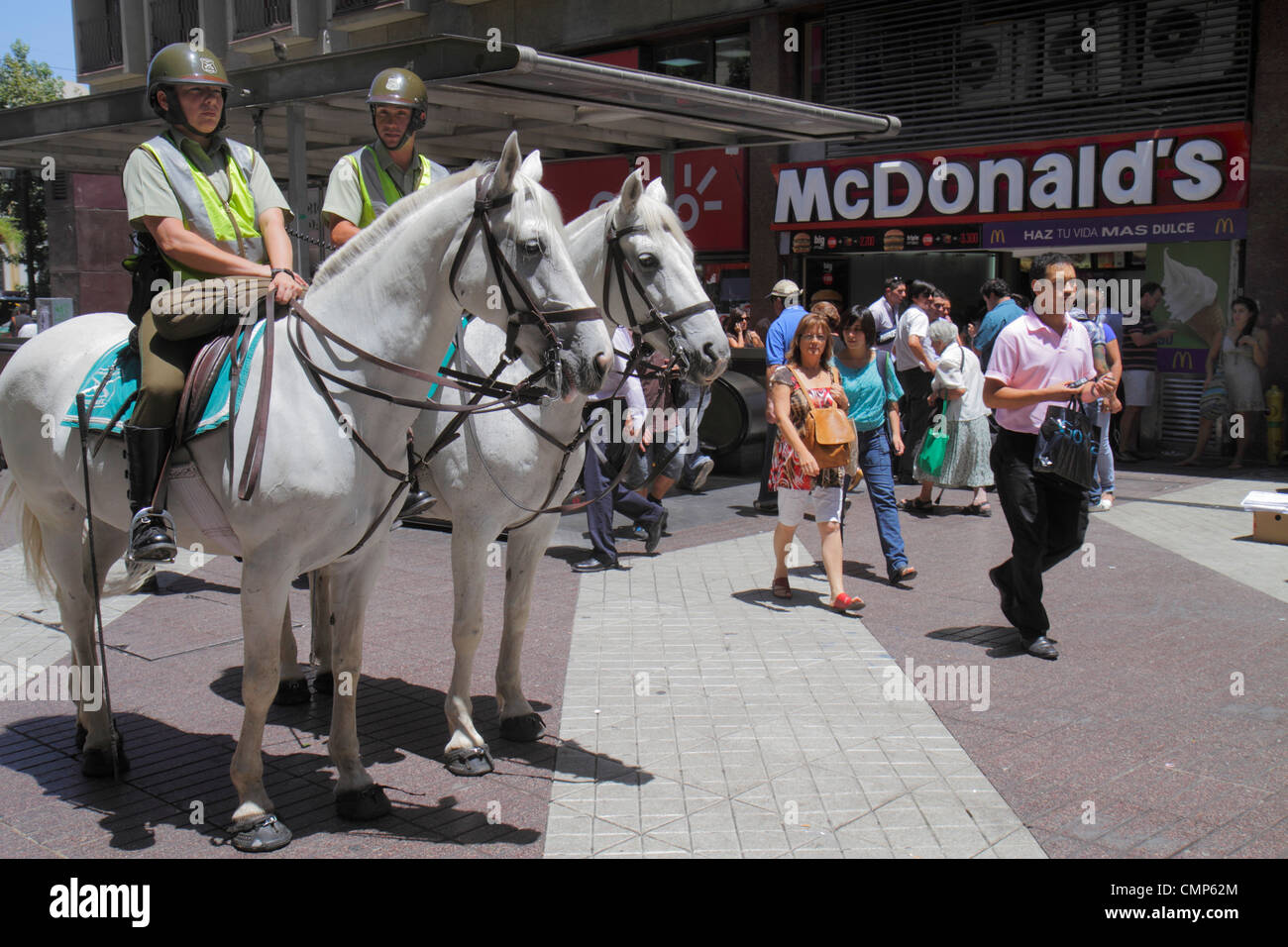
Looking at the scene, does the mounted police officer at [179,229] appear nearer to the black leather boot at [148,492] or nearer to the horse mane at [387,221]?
the black leather boot at [148,492]

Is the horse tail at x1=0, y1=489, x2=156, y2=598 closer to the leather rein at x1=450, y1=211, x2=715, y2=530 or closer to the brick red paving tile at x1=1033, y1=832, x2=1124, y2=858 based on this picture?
the leather rein at x1=450, y1=211, x2=715, y2=530

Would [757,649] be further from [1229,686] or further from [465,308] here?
[465,308]

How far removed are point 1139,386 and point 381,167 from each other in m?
12.5

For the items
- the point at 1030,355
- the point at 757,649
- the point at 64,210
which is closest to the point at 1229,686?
the point at 1030,355

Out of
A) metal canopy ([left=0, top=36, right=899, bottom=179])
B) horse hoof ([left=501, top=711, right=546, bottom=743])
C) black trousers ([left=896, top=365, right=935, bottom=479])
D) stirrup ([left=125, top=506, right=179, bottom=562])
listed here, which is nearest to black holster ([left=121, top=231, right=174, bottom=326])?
stirrup ([left=125, top=506, right=179, bottom=562])

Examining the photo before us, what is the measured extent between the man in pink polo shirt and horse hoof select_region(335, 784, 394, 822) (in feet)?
13.1

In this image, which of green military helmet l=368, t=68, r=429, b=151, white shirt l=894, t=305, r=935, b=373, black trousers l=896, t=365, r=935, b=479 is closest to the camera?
green military helmet l=368, t=68, r=429, b=151

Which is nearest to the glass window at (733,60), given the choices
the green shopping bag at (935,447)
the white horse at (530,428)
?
the green shopping bag at (935,447)

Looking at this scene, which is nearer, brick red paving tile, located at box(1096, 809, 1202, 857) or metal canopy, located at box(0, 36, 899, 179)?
brick red paving tile, located at box(1096, 809, 1202, 857)

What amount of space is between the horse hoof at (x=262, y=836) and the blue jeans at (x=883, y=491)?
219 inches

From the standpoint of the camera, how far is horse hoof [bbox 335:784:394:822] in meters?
4.48

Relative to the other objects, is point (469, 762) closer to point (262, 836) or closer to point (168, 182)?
point (262, 836)

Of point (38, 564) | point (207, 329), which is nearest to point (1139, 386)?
point (207, 329)

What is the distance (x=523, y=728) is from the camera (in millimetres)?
5398
